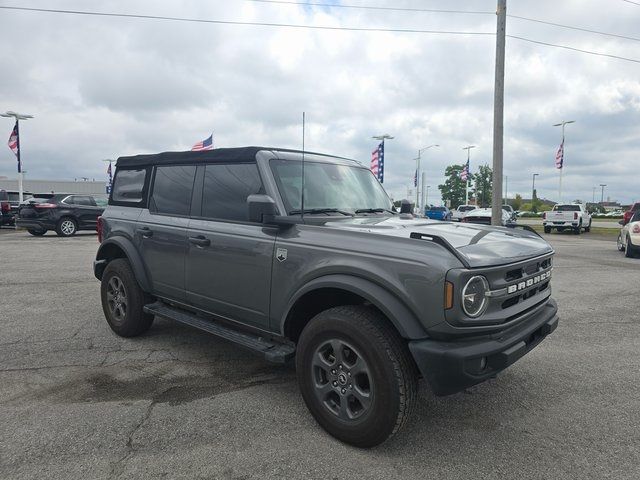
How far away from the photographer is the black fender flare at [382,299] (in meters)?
2.63

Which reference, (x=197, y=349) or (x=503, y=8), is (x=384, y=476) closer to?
(x=197, y=349)

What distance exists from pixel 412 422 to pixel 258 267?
157cm

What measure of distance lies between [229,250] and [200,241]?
398 millimetres

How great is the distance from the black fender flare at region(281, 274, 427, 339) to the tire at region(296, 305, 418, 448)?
0.13 meters

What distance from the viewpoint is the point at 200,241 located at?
12.9ft

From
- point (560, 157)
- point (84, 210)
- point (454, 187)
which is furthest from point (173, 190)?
point (454, 187)

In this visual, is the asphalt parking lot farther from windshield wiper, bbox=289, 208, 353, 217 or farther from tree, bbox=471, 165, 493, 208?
tree, bbox=471, 165, 493, 208

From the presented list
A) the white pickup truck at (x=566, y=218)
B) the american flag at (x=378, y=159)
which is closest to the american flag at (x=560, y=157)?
the white pickup truck at (x=566, y=218)

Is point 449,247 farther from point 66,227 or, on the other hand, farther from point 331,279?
point 66,227

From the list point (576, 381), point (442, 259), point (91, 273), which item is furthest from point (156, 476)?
point (91, 273)

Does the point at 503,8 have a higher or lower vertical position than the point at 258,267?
higher

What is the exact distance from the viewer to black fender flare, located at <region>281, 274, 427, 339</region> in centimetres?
263

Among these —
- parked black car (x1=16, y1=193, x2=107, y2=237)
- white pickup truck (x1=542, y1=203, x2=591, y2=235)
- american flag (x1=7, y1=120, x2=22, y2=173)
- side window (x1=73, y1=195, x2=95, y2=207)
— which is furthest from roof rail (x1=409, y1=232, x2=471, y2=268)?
american flag (x1=7, y1=120, x2=22, y2=173)

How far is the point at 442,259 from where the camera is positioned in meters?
2.58
